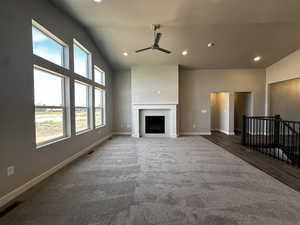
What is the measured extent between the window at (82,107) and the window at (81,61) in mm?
375

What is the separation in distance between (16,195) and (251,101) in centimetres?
855

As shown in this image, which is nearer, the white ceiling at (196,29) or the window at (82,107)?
the white ceiling at (196,29)

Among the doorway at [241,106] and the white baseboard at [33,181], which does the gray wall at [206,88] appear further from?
the white baseboard at [33,181]

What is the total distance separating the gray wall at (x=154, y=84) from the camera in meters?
7.48

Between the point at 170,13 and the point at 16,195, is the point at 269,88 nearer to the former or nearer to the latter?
the point at 170,13

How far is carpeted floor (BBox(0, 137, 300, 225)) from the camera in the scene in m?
2.03

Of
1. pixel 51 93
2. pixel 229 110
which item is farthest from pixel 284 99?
pixel 51 93

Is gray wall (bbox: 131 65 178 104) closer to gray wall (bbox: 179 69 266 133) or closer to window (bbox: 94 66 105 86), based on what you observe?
gray wall (bbox: 179 69 266 133)

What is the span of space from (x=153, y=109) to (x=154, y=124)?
0.67m

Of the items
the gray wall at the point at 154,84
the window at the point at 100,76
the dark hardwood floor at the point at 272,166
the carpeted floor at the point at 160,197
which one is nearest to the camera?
the carpeted floor at the point at 160,197

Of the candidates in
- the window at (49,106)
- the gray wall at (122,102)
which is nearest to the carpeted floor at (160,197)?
the window at (49,106)

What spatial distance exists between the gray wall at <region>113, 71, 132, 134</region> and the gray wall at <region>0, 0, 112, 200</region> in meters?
4.58

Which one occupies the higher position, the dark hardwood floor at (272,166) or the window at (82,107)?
the window at (82,107)

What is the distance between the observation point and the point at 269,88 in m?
7.82
